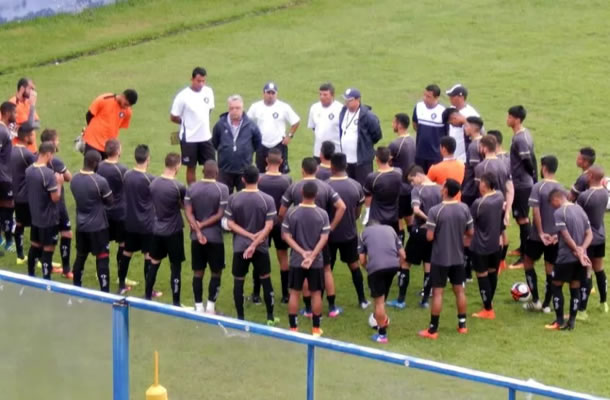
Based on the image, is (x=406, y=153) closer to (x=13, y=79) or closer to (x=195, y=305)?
(x=195, y=305)

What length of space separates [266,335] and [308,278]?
3.78m

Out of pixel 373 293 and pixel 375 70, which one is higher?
pixel 375 70

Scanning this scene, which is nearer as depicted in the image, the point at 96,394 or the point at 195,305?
the point at 96,394

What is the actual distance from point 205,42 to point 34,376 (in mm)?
15592

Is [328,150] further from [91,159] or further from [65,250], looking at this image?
[65,250]

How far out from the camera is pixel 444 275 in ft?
40.2

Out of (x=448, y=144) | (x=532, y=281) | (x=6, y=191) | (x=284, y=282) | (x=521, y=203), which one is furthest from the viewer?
(x=6, y=191)

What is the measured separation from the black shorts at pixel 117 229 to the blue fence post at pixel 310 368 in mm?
5763

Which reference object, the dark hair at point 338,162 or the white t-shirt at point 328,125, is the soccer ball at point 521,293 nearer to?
the dark hair at point 338,162

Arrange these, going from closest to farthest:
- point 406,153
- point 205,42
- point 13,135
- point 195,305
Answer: point 195,305, point 406,153, point 13,135, point 205,42

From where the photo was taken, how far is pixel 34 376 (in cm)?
956

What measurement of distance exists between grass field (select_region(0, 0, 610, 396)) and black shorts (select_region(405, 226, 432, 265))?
107 inches

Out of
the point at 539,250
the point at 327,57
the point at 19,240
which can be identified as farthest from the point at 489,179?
the point at 327,57

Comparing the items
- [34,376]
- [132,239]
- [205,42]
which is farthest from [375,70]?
[34,376]
